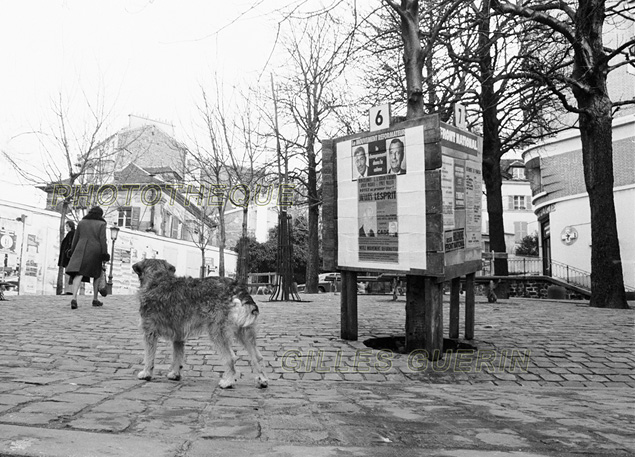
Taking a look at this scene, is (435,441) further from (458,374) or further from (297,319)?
(297,319)

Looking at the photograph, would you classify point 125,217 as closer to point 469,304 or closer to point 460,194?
point 469,304

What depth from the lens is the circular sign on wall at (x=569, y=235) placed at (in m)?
31.9

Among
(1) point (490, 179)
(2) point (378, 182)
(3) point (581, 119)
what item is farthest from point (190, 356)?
(1) point (490, 179)

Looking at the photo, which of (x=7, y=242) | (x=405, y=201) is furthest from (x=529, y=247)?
(x=405, y=201)

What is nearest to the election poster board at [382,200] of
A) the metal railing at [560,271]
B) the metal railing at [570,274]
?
the metal railing at [560,271]

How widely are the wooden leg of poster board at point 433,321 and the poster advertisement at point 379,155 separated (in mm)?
1400

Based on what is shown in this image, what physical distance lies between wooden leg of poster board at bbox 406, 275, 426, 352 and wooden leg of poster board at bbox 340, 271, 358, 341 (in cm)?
88

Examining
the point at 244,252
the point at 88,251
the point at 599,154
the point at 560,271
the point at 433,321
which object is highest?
the point at 599,154

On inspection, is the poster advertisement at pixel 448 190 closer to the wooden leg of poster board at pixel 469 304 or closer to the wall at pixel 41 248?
the wooden leg of poster board at pixel 469 304

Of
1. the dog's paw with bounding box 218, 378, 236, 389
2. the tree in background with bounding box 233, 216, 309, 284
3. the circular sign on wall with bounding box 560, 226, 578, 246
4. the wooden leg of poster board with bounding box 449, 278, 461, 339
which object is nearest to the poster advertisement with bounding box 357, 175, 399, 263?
the wooden leg of poster board with bounding box 449, 278, 461, 339

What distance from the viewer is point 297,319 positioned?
392 inches

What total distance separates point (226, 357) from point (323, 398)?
87cm

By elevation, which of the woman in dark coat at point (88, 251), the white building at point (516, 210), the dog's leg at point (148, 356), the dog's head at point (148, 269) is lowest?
the dog's leg at point (148, 356)

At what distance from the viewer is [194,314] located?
4.59 meters
